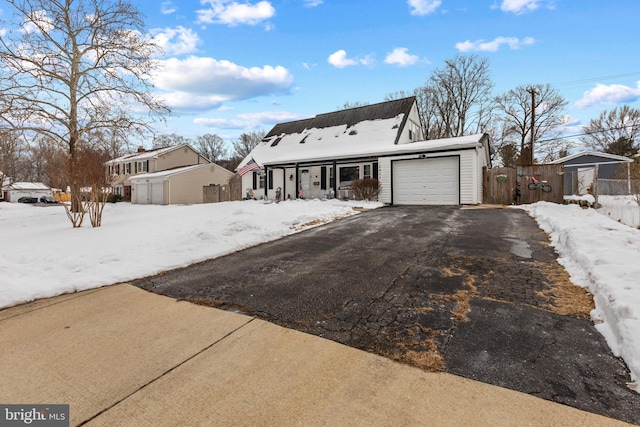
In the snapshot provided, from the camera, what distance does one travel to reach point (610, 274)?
3.59 metres

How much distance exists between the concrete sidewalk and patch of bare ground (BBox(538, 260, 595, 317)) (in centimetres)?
172

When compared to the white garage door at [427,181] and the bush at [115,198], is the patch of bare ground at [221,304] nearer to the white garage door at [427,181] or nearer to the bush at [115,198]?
the white garage door at [427,181]

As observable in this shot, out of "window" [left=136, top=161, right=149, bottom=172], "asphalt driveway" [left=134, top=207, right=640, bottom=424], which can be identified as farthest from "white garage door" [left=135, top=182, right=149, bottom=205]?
"asphalt driveway" [left=134, top=207, right=640, bottom=424]

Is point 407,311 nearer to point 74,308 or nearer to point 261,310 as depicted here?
point 261,310

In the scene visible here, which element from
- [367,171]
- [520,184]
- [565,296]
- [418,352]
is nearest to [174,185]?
[367,171]

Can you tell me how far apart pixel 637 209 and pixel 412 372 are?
1281 cm

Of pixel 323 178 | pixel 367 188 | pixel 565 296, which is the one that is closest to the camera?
pixel 565 296

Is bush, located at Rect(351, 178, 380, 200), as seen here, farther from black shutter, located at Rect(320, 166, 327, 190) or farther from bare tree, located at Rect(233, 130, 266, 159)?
bare tree, located at Rect(233, 130, 266, 159)

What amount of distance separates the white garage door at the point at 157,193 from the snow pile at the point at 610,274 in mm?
28353

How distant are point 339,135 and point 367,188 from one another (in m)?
6.31

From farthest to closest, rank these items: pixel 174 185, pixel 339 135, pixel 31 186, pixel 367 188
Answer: pixel 31 186 < pixel 174 185 < pixel 339 135 < pixel 367 188

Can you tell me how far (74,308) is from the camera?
3.54m

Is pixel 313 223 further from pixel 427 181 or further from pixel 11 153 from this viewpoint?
pixel 11 153

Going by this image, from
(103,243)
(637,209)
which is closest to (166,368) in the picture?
(103,243)
